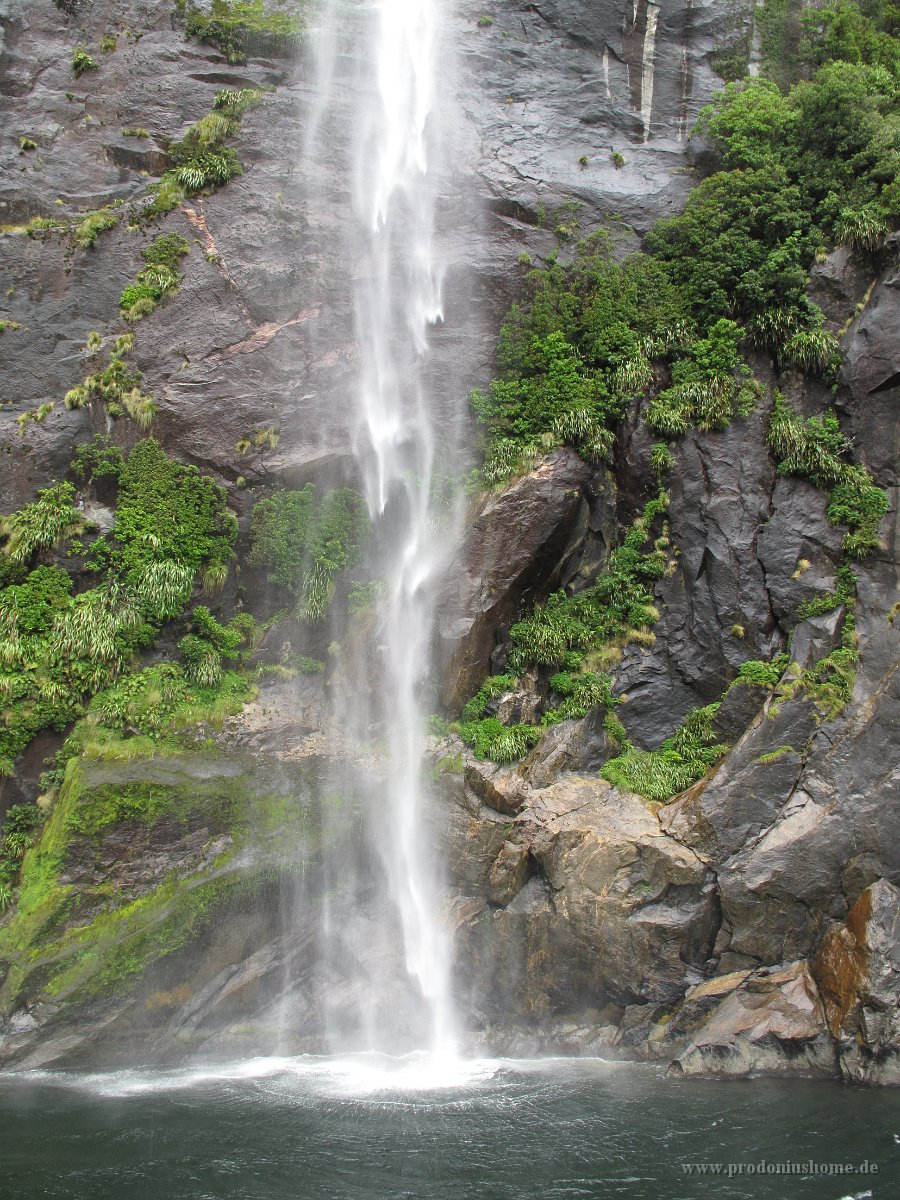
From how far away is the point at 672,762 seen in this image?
1584 cm

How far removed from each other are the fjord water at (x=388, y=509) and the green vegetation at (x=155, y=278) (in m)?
4.46

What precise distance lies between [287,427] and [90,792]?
32.2 feet

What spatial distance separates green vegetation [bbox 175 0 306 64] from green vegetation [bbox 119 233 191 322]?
8113mm

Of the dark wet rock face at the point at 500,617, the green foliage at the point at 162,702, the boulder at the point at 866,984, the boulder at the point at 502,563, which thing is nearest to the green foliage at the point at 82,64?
the dark wet rock face at the point at 500,617

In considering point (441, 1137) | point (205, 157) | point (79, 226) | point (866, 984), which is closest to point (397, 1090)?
point (441, 1137)

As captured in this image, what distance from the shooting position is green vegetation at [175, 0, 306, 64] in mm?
24859

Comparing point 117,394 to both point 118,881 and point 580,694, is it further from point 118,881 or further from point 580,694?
point 580,694

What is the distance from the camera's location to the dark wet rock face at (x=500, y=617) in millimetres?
13531

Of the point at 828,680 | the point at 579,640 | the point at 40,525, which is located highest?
the point at 40,525

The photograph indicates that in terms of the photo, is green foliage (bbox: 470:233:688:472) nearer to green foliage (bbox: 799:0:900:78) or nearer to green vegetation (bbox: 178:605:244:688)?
green vegetation (bbox: 178:605:244:688)

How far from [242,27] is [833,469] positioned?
74.3 feet

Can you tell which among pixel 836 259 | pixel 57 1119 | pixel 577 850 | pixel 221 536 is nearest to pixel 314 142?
pixel 221 536

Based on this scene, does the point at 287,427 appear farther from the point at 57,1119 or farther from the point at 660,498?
the point at 57,1119

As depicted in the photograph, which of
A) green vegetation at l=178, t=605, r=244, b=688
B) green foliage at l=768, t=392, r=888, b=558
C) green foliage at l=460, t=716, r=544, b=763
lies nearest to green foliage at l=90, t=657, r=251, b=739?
green vegetation at l=178, t=605, r=244, b=688
